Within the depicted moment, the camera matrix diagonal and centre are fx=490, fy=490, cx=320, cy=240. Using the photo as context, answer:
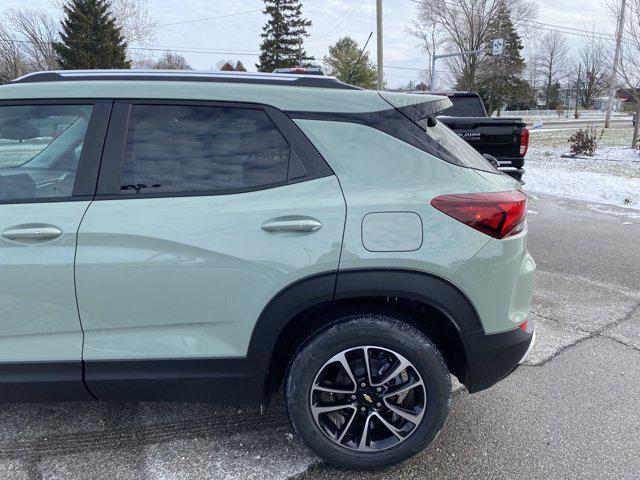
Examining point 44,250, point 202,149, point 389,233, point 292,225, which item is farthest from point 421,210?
point 44,250

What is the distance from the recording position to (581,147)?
54.9 feet

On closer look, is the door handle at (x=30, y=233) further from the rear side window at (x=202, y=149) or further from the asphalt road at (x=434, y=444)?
the asphalt road at (x=434, y=444)

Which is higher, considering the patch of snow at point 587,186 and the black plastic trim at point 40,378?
the black plastic trim at point 40,378

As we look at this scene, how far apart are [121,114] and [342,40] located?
68036 mm

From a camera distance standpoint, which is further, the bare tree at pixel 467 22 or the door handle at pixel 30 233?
the bare tree at pixel 467 22

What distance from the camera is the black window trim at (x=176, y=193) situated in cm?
215

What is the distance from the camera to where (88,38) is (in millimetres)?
30969

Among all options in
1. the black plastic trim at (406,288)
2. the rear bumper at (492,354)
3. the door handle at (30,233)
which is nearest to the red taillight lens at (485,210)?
the black plastic trim at (406,288)

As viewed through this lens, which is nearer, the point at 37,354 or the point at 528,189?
the point at 37,354

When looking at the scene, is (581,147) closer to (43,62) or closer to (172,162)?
(172,162)

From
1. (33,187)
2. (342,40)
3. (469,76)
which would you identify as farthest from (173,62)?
(33,187)

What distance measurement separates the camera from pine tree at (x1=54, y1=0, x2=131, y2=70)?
30766 millimetres

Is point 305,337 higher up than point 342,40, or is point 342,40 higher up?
point 342,40

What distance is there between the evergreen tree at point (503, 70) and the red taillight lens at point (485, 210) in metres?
34.4
